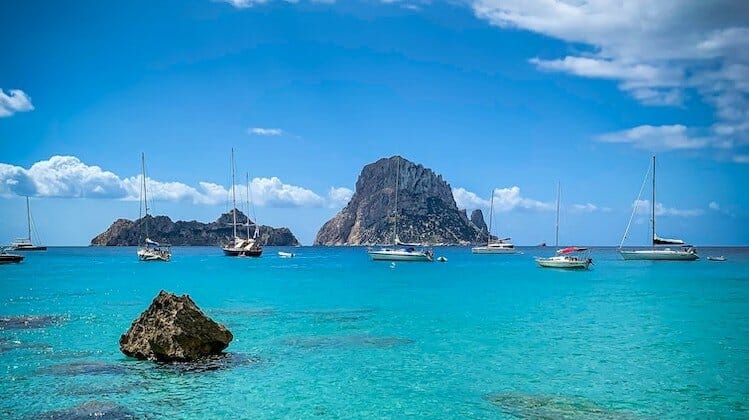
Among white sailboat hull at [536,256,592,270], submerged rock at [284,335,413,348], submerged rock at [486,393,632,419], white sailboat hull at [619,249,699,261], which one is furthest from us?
white sailboat hull at [619,249,699,261]

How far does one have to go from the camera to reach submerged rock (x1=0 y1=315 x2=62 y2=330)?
29.0m

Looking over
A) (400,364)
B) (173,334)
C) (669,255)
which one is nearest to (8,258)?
(173,334)

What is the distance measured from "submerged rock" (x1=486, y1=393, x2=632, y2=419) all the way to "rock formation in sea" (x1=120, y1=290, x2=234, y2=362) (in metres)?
9.99

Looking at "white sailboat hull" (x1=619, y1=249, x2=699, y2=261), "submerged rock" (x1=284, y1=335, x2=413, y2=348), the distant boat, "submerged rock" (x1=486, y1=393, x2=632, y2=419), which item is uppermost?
"submerged rock" (x1=486, y1=393, x2=632, y2=419)

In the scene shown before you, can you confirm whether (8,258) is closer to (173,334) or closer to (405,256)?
(405,256)

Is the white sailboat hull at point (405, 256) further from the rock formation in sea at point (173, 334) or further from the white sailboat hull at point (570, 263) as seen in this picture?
the rock formation in sea at point (173, 334)

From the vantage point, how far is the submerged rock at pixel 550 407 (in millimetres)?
14469

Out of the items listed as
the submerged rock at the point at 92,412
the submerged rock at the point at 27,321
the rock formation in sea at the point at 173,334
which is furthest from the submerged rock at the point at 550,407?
the submerged rock at the point at 27,321

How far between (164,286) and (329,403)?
4842 cm

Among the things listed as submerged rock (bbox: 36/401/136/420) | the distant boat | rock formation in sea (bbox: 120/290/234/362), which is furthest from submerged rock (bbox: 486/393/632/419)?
the distant boat

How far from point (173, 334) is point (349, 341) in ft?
26.2

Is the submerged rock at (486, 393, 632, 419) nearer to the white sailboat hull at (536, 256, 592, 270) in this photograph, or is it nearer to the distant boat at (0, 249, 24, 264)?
the white sailboat hull at (536, 256, 592, 270)

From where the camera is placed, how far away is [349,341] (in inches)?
993

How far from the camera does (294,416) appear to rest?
14.7m
